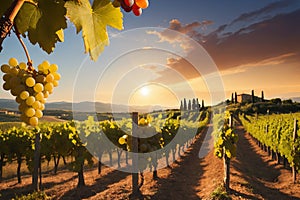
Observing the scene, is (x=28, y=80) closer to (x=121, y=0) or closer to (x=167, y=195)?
(x=121, y=0)

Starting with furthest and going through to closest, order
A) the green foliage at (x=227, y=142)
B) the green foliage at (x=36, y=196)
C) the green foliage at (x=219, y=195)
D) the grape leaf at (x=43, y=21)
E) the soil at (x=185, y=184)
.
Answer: the green foliage at (x=227, y=142) → the soil at (x=185, y=184) → the green foliage at (x=36, y=196) → the green foliage at (x=219, y=195) → the grape leaf at (x=43, y=21)

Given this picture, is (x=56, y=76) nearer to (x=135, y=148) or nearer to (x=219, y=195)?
(x=135, y=148)

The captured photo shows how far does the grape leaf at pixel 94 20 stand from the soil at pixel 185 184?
7613 millimetres

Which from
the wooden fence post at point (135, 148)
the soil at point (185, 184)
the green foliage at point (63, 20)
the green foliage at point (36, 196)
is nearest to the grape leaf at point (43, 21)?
the green foliage at point (63, 20)

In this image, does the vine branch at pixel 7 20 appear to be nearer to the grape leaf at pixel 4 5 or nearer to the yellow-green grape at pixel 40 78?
the grape leaf at pixel 4 5

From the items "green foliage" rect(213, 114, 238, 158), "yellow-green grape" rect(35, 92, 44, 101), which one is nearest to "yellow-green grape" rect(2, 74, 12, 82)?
"yellow-green grape" rect(35, 92, 44, 101)

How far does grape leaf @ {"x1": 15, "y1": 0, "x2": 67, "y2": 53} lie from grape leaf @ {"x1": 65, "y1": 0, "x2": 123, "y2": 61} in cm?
4

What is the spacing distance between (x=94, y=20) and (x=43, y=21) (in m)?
0.17

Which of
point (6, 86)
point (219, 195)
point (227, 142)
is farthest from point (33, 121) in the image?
point (227, 142)

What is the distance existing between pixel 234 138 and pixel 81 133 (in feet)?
20.0

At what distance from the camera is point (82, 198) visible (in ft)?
28.9

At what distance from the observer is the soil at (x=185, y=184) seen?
8.77 metres

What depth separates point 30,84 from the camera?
843mm

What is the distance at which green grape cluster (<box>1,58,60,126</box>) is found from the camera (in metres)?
0.86
